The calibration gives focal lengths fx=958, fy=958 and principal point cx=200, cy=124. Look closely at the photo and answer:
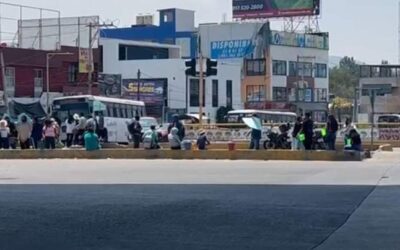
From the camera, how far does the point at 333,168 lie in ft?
92.9

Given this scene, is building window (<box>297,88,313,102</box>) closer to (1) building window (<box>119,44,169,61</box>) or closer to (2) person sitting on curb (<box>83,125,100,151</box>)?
(1) building window (<box>119,44,169,61</box>)

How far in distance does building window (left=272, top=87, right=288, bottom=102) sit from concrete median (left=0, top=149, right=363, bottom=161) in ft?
239

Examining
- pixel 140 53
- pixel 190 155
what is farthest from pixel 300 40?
pixel 190 155

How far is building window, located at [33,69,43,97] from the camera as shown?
2830 inches

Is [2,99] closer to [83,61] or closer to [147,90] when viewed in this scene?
[83,61]

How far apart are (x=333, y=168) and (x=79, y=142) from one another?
16.0 metres

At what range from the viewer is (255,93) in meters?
107

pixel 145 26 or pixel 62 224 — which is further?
pixel 145 26

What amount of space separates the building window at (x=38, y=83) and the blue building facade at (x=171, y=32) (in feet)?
120

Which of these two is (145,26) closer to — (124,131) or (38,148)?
(124,131)

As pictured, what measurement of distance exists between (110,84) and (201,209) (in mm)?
70525

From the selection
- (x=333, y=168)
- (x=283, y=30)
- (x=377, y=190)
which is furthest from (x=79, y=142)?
(x=283, y=30)

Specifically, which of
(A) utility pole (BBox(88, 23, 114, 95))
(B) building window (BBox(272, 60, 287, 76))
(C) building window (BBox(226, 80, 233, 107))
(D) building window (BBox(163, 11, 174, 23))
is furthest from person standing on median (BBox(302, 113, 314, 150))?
(D) building window (BBox(163, 11, 174, 23))

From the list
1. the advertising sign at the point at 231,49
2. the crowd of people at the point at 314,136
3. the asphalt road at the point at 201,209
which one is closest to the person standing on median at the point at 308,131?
the crowd of people at the point at 314,136
